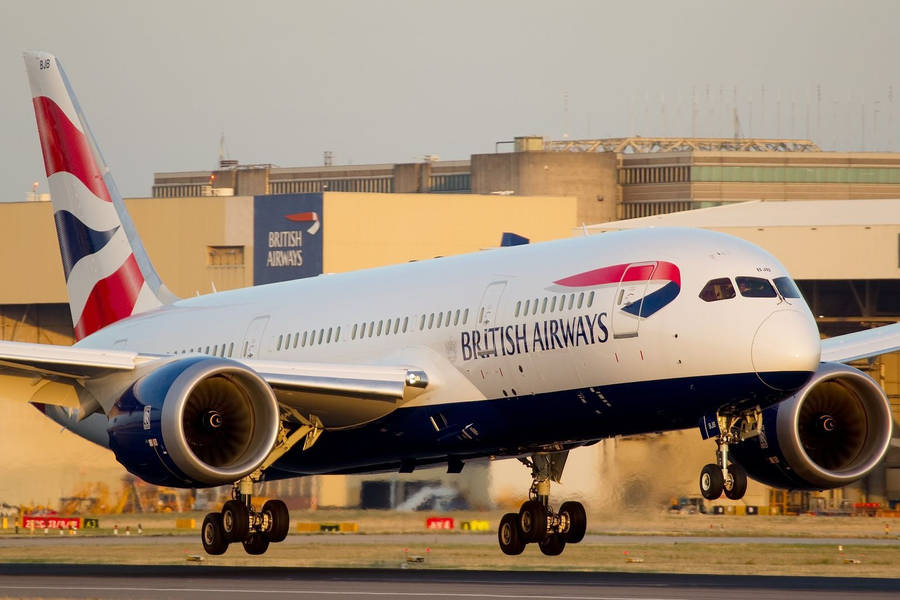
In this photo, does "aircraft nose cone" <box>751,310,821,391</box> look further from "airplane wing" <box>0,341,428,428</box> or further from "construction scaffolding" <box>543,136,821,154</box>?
"construction scaffolding" <box>543,136,821,154</box>

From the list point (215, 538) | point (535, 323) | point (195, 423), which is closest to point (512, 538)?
point (215, 538)

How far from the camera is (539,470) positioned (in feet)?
123

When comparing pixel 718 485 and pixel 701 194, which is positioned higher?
pixel 701 194

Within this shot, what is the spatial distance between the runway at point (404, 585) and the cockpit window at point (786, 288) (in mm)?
5200

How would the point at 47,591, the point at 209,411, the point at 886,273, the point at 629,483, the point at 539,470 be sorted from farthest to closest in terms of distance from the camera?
the point at 886,273 < the point at 629,483 < the point at 539,470 < the point at 209,411 < the point at 47,591

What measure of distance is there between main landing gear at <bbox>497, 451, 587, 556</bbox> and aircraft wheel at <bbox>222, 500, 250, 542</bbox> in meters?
5.63

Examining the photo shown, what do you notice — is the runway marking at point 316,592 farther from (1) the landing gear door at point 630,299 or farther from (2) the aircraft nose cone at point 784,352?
(1) the landing gear door at point 630,299

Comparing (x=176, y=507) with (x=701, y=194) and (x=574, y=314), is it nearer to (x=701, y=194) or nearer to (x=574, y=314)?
(x=574, y=314)

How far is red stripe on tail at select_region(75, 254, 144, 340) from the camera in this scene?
43406 mm

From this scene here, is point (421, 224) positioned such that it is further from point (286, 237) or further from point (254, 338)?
point (254, 338)

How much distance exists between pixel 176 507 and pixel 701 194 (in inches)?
3566

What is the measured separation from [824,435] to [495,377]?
24.7 feet

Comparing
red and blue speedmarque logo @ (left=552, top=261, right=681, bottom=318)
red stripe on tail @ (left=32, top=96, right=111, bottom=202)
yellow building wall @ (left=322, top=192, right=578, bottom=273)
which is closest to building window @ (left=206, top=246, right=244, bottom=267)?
yellow building wall @ (left=322, top=192, right=578, bottom=273)

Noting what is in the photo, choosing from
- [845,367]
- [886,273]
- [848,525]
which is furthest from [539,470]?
[886,273]
